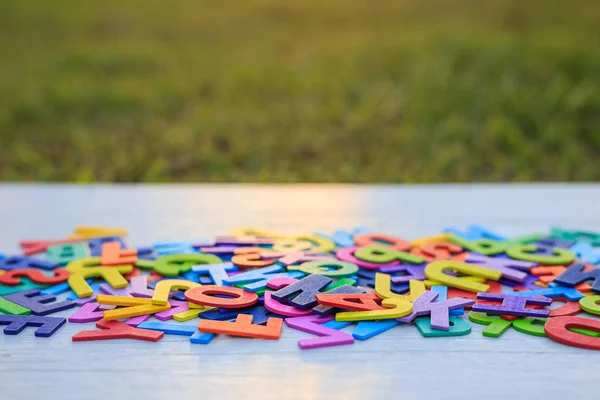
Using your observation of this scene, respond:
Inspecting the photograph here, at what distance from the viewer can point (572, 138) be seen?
7.73ft

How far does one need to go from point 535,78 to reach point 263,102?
3.51 ft

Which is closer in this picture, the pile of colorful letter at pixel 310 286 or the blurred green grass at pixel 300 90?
the pile of colorful letter at pixel 310 286

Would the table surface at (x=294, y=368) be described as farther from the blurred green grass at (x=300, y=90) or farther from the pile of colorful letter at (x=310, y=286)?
the blurred green grass at (x=300, y=90)

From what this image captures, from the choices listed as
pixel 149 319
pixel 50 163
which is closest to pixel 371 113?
pixel 50 163

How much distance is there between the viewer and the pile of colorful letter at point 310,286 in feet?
2.60

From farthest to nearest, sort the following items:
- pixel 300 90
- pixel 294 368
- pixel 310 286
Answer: pixel 300 90 → pixel 310 286 → pixel 294 368

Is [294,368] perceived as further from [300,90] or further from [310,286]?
[300,90]

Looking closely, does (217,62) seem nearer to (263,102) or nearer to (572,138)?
(263,102)

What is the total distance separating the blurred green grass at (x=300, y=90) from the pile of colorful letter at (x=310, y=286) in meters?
1.08

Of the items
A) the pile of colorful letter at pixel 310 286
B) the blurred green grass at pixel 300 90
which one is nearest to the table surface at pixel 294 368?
the pile of colorful letter at pixel 310 286

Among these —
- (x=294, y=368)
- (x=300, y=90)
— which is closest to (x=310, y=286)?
(x=294, y=368)

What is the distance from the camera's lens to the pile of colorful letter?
0.79 m

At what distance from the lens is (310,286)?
0.88 m

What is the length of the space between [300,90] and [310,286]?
6.06 ft
